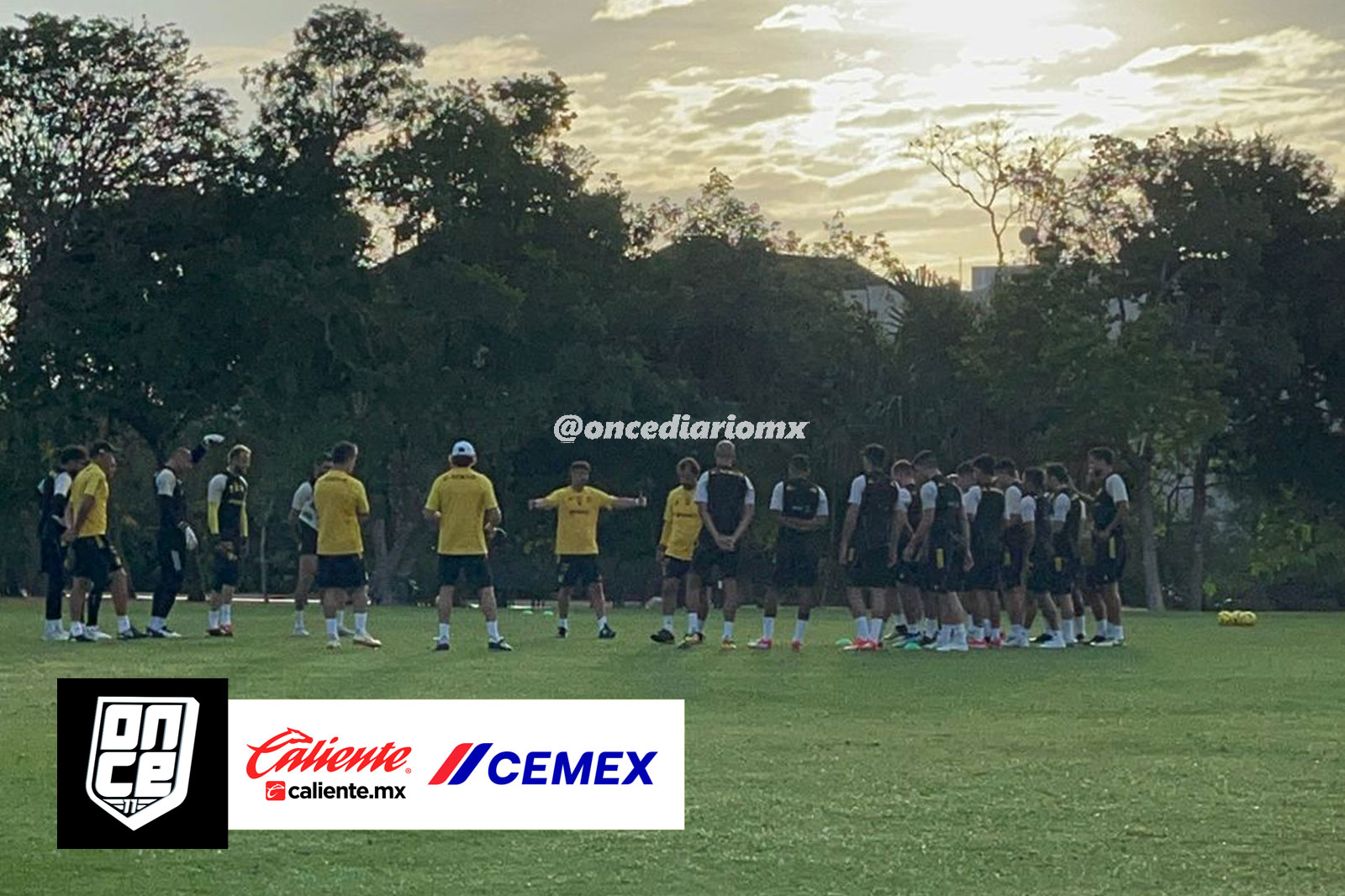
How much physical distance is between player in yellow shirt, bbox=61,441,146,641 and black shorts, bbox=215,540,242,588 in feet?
4.26

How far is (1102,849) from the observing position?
9.89m

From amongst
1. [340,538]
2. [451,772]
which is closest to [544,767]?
[451,772]

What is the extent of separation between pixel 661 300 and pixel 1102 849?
171 feet

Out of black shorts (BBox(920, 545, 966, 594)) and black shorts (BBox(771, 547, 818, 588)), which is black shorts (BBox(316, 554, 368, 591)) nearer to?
black shorts (BBox(771, 547, 818, 588))

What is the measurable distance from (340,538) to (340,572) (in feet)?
1.39

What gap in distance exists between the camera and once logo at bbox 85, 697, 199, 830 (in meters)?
9.80

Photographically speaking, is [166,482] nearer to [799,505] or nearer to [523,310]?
[799,505]

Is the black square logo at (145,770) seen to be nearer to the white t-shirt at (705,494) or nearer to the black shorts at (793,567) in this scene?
the white t-shirt at (705,494)

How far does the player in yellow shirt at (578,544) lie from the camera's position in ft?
89.9

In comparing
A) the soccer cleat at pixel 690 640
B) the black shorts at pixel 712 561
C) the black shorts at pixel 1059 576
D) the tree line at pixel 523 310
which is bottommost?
the soccer cleat at pixel 690 640

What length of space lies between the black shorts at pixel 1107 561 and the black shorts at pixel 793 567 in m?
3.87

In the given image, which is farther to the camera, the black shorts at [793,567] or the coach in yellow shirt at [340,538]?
the black shorts at [793,567]

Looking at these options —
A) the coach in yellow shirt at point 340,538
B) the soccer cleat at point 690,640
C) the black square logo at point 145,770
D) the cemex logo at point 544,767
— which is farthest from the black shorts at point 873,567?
the black square logo at point 145,770

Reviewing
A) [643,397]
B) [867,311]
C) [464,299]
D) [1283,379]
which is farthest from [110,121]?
[1283,379]
